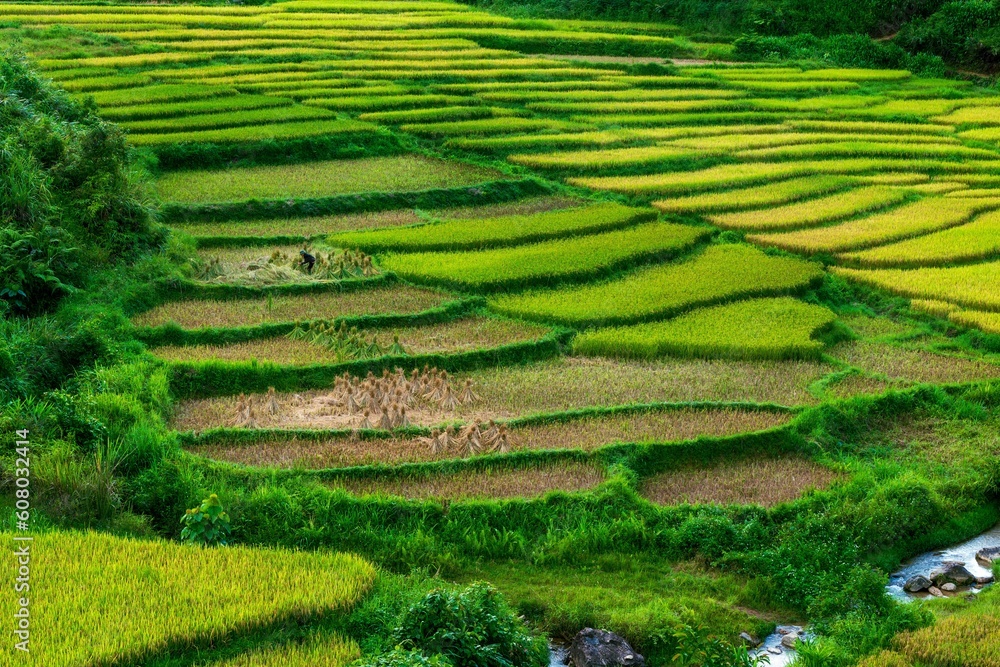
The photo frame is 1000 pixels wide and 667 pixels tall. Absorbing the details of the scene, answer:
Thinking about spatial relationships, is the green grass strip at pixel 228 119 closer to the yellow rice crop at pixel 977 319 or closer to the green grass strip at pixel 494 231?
the green grass strip at pixel 494 231

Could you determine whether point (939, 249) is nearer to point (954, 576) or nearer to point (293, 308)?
point (954, 576)

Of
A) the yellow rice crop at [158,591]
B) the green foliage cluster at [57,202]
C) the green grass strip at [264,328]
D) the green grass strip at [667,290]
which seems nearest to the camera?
the yellow rice crop at [158,591]

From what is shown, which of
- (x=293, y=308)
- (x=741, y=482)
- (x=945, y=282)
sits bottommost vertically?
(x=741, y=482)

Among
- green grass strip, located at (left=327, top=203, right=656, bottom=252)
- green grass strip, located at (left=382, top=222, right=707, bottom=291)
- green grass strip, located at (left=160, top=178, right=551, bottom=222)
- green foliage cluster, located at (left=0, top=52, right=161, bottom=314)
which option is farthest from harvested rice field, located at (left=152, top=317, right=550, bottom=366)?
green grass strip, located at (left=160, top=178, right=551, bottom=222)

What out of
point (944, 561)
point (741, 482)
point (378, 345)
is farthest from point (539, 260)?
A: point (944, 561)

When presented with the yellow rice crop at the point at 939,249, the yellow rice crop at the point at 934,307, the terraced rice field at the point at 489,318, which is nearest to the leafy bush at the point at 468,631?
the terraced rice field at the point at 489,318

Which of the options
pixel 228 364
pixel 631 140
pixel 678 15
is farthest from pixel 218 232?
pixel 678 15
